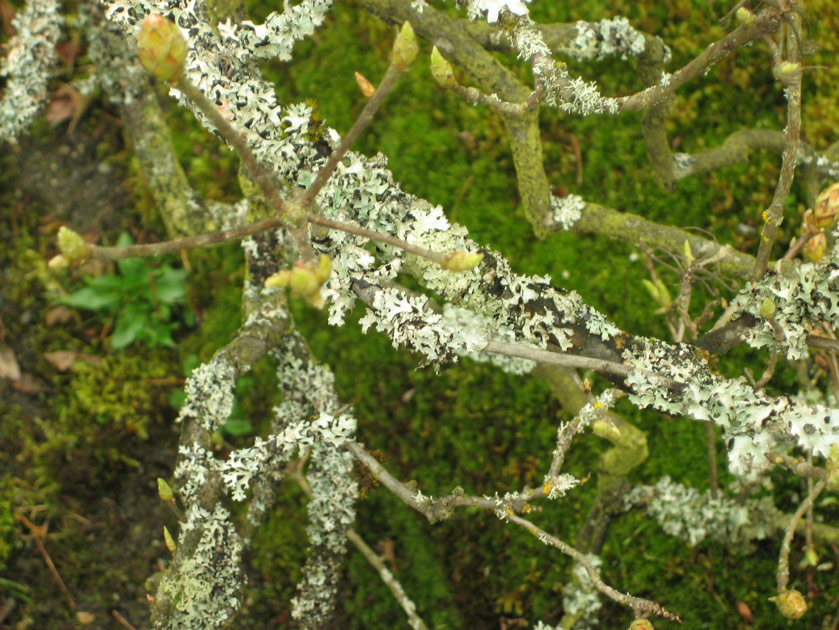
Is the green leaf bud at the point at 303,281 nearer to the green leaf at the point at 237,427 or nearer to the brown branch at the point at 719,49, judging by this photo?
the brown branch at the point at 719,49

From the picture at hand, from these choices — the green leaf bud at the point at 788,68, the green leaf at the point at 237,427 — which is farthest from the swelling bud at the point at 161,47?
the green leaf at the point at 237,427

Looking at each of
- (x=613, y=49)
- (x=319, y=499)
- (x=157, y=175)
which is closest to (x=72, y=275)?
(x=157, y=175)

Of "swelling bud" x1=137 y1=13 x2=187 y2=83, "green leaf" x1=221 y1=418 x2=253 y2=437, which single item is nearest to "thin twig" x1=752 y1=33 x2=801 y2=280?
"swelling bud" x1=137 y1=13 x2=187 y2=83

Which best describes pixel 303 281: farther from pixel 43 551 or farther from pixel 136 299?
pixel 43 551

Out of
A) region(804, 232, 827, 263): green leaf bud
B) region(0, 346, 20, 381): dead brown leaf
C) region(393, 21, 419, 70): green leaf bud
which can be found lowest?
region(0, 346, 20, 381): dead brown leaf

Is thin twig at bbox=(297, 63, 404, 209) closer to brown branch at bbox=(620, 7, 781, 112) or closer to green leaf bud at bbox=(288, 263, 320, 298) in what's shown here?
green leaf bud at bbox=(288, 263, 320, 298)

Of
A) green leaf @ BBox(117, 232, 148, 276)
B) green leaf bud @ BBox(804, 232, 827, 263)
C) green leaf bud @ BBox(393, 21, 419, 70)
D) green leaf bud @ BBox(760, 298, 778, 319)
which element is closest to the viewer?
green leaf bud @ BBox(393, 21, 419, 70)
